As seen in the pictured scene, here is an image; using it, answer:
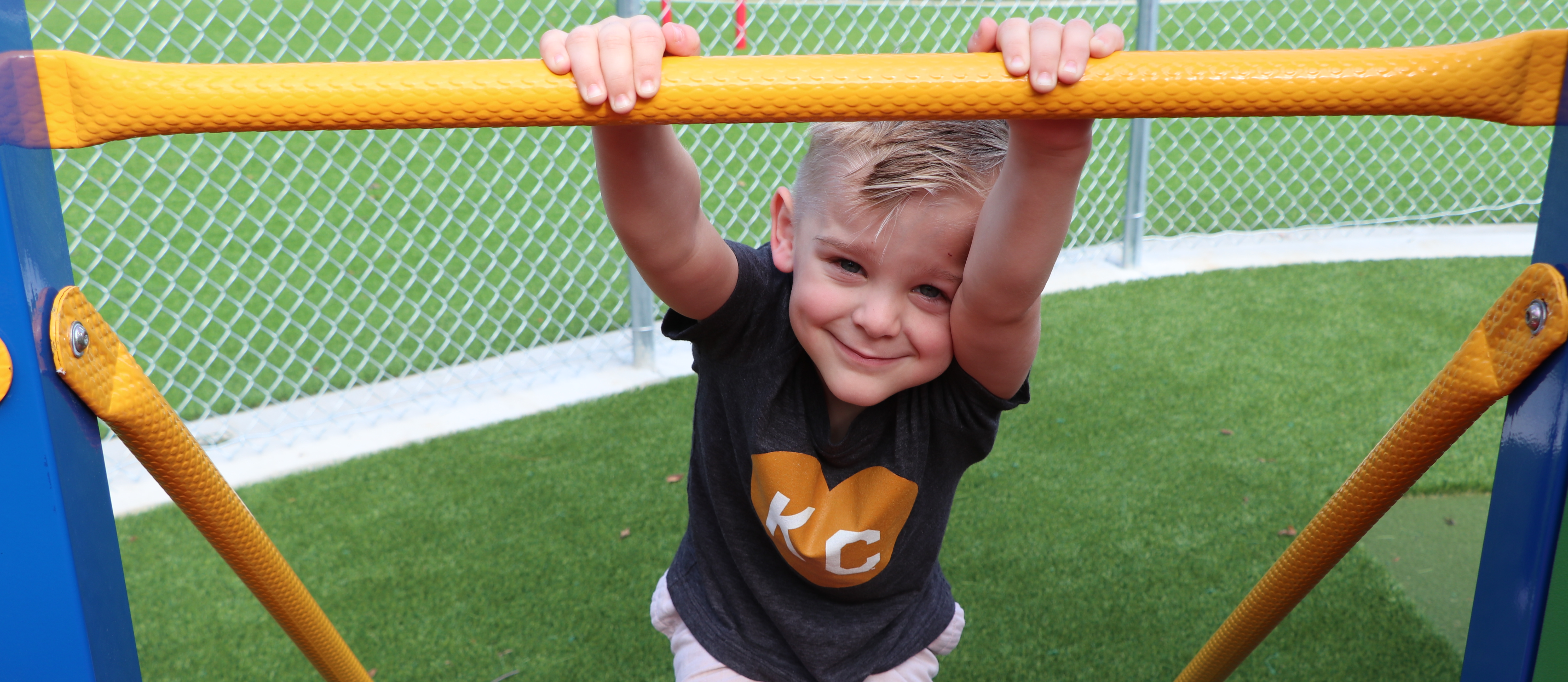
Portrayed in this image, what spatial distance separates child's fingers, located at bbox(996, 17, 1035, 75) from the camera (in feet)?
2.73

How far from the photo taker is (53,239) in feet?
2.80

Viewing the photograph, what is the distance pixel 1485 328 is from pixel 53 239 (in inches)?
45.7

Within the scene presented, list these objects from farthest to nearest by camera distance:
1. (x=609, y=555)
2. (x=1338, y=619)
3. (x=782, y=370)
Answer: (x=609, y=555)
(x=1338, y=619)
(x=782, y=370)

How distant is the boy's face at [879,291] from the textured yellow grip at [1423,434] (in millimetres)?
423

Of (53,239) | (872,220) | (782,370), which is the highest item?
(53,239)

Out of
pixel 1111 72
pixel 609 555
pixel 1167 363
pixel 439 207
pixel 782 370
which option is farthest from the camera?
pixel 439 207

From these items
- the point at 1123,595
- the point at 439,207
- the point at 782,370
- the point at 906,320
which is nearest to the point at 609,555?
the point at 1123,595

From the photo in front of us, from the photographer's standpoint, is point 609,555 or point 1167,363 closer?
point 609,555

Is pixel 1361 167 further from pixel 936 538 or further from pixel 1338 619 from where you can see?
pixel 936 538

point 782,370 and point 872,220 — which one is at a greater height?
point 872,220

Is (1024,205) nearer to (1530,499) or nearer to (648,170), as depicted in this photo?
(648,170)

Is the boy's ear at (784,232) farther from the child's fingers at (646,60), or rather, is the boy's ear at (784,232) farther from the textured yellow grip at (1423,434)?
the textured yellow grip at (1423,434)

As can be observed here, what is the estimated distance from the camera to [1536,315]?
876mm

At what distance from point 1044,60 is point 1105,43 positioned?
6 centimetres
